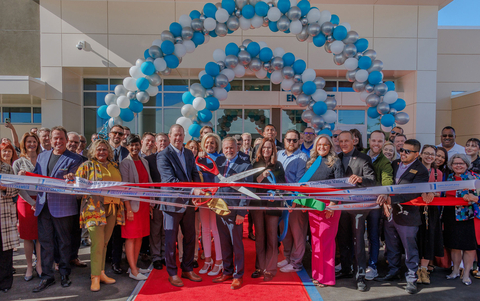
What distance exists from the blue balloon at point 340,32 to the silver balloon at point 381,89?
1520 mm

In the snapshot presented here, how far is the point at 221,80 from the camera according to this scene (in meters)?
7.12

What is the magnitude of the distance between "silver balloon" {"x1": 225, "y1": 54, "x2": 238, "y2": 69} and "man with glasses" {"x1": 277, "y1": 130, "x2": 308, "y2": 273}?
3.61m

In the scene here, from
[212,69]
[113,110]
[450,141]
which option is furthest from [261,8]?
[450,141]

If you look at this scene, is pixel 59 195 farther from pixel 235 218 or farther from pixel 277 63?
pixel 277 63

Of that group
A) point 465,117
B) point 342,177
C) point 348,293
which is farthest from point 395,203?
point 465,117

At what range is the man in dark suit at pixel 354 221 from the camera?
144 inches

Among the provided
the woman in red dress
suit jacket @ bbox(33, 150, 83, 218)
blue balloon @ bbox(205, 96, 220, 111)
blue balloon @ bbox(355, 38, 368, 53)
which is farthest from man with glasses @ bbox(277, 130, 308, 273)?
blue balloon @ bbox(355, 38, 368, 53)

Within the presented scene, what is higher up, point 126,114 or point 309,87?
point 309,87

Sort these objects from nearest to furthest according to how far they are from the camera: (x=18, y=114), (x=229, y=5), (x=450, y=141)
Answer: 1. (x=450, y=141)
2. (x=229, y=5)
3. (x=18, y=114)

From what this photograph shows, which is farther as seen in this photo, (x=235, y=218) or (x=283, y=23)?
(x=283, y=23)

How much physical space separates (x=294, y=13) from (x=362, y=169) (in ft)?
15.8

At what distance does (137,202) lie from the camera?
388cm

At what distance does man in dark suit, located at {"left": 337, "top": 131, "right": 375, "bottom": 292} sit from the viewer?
3.67 m

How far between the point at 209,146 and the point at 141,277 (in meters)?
1.98
